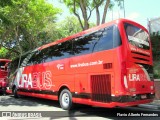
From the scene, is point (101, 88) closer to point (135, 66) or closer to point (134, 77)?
point (134, 77)

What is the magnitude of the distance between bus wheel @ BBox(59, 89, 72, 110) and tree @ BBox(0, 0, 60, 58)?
11.1 m

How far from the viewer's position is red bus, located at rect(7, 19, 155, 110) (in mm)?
9503

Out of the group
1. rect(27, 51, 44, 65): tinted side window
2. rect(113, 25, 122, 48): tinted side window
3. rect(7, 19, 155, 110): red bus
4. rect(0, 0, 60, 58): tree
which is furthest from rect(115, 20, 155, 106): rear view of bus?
rect(0, 0, 60, 58): tree

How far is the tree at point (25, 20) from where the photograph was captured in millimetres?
24891

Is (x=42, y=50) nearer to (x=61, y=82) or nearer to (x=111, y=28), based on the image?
(x=61, y=82)

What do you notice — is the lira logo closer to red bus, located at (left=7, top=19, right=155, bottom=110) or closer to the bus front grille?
red bus, located at (left=7, top=19, right=155, bottom=110)

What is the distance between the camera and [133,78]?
31.7 feet

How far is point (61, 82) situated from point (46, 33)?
2138 centimetres

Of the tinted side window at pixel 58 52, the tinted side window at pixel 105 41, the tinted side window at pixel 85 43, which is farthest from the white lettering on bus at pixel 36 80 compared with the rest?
the tinted side window at pixel 105 41

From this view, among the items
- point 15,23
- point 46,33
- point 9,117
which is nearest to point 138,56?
point 9,117

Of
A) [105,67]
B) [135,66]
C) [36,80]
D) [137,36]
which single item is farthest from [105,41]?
[36,80]

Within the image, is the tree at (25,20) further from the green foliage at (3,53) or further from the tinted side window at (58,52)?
the tinted side window at (58,52)

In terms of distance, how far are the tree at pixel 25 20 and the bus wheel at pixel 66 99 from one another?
11.1m

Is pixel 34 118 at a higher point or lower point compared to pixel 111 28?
lower
